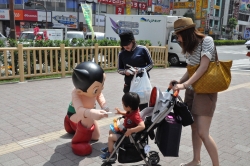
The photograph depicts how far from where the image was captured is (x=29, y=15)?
31156mm

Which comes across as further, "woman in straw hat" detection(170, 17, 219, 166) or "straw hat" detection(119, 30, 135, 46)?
"straw hat" detection(119, 30, 135, 46)

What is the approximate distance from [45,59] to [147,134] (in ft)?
20.3

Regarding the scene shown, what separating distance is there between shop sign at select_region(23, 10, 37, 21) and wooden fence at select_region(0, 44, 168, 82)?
24293mm

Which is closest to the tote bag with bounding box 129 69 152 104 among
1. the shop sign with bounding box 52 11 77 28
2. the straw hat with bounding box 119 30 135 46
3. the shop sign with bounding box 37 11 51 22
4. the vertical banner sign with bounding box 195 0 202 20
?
the straw hat with bounding box 119 30 135 46

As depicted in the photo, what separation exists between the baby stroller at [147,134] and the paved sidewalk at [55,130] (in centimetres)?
33

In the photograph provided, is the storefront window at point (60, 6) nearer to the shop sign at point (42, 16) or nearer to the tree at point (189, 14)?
the shop sign at point (42, 16)

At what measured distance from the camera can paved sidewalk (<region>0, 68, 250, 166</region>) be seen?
3.38 m

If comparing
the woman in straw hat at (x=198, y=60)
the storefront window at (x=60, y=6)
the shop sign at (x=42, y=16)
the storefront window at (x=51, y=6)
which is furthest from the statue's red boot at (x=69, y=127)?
the storefront window at (x=60, y=6)

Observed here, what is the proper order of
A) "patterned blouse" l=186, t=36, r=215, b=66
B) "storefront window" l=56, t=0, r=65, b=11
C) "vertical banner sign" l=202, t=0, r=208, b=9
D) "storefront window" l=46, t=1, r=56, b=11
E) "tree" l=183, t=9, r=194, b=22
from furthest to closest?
"tree" l=183, t=9, r=194, b=22
"vertical banner sign" l=202, t=0, r=208, b=9
"storefront window" l=56, t=0, r=65, b=11
"storefront window" l=46, t=1, r=56, b=11
"patterned blouse" l=186, t=36, r=215, b=66

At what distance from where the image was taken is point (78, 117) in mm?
3330

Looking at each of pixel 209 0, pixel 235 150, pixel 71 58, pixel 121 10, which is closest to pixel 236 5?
pixel 209 0

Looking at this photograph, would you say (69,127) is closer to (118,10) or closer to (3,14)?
(3,14)

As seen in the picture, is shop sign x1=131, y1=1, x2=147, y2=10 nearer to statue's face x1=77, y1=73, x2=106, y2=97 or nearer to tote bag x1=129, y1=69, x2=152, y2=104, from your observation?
tote bag x1=129, y1=69, x2=152, y2=104

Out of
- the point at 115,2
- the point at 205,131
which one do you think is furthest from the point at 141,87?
the point at 115,2
